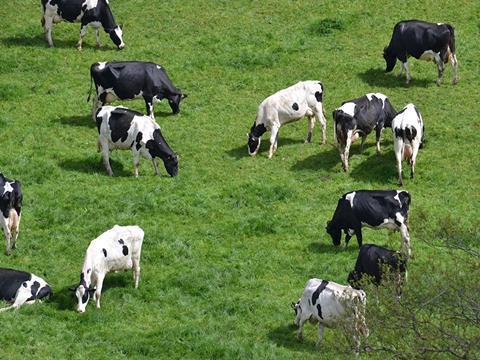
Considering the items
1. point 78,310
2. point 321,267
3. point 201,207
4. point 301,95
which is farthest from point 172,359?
point 301,95

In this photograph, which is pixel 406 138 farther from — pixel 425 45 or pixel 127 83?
pixel 127 83

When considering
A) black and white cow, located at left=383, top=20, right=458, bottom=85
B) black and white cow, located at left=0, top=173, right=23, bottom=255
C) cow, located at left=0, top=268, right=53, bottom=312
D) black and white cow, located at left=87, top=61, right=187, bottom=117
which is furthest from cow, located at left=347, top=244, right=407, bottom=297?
black and white cow, located at left=383, top=20, right=458, bottom=85

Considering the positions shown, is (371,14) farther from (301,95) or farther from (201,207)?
(201,207)

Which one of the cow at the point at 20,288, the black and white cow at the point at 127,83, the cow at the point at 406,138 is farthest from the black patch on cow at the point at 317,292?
the black and white cow at the point at 127,83

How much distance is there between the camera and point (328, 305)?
23453 millimetres

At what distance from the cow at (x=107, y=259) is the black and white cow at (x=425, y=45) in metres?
17.1

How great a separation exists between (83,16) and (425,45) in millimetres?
13293

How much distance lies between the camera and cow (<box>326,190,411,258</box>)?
2847cm

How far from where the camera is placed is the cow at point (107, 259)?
2530cm

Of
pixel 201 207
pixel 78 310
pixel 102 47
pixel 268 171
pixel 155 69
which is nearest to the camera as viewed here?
pixel 78 310

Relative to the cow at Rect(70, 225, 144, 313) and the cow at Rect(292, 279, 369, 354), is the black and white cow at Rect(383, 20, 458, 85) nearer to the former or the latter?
the cow at Rect(70, 225, 144, 313)

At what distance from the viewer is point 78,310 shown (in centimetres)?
2506

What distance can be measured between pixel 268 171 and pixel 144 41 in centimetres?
1191

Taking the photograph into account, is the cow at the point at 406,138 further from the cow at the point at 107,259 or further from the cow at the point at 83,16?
the cow at the point at 83,16
